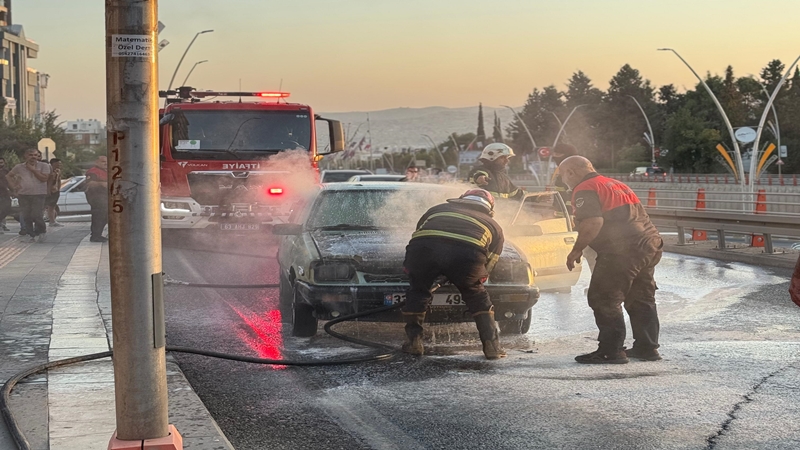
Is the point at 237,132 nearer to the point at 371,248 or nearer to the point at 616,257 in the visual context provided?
the point at 371,248

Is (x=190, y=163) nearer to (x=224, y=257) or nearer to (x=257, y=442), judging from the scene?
(x=224, y=257)

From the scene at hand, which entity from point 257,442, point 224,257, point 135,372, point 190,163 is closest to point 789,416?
point 257,442

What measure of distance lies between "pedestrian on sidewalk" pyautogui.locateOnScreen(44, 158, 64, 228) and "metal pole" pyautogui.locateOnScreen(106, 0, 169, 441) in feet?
56.4

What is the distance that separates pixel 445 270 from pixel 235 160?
10604 mm

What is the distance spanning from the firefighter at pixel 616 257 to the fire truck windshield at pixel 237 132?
10628mm

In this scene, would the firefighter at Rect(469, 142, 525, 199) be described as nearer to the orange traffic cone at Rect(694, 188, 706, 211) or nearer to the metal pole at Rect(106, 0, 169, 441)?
the metal pole at Rect(106, 0, 169, 441)

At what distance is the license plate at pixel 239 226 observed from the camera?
57.4 ft

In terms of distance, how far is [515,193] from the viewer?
10977mm

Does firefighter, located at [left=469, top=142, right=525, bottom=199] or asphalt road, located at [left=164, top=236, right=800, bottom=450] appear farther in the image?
firefighter, located at [left=469, top=142, right=525, bottom=199]

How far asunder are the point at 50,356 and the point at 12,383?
3.61ft

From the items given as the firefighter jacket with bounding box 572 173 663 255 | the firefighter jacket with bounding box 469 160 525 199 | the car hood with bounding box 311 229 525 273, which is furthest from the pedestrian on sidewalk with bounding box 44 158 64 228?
the firefighter jacket with bounding box 572 173 663 255

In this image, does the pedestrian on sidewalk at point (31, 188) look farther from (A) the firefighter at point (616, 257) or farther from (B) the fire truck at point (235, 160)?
(A) the firefighter at point (616, 257)

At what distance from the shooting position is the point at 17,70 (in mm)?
117438

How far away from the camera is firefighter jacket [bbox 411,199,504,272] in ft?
24.5
